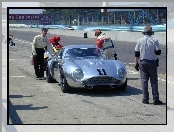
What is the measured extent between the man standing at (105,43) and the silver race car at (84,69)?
3.0 inches

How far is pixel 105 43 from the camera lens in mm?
6938

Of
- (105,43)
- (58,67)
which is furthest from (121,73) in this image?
(58,67)

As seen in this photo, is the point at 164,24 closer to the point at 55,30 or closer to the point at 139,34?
the point at 139,34

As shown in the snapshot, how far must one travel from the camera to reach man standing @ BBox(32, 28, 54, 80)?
6.87m

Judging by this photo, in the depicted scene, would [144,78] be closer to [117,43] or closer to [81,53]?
[117,43]

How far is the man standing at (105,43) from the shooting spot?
270 inches

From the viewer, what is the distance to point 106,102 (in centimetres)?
730

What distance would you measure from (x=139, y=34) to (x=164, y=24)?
0.35 metres

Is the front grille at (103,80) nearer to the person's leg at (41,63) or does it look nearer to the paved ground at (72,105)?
the paved ground at (72,105)

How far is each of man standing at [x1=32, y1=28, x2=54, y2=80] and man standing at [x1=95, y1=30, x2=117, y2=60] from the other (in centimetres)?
59

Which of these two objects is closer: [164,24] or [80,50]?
[164,24]

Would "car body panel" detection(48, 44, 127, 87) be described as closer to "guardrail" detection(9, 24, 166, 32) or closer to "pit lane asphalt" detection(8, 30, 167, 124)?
"pit lane asphalt" detection(8, 30, 167, 124)

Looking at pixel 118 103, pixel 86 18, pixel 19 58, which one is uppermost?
pixel 86 18

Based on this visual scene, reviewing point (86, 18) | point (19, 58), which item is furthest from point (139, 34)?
point (19, 58)
